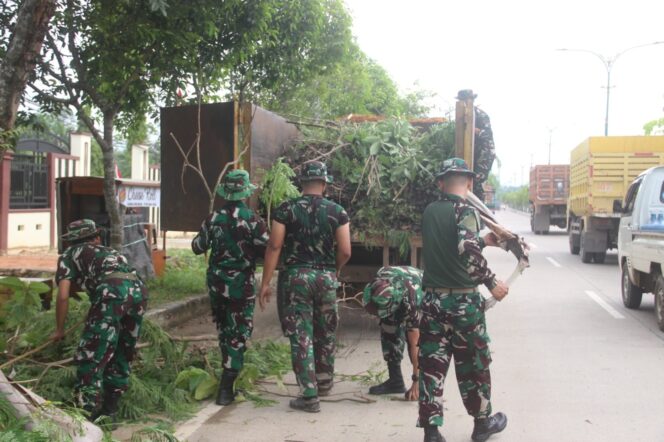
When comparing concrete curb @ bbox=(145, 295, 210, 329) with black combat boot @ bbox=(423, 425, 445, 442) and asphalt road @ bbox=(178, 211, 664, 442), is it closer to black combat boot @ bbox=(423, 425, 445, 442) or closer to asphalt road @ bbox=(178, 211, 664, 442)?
asphalt road @ bbox=(178, 211, 664, 442)

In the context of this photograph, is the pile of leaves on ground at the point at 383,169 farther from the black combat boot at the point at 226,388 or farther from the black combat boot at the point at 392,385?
the black combat boot at the point at 226,388

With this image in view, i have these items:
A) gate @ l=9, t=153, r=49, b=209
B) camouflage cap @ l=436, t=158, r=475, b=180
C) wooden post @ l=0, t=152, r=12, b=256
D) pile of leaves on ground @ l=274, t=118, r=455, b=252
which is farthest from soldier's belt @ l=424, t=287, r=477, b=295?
gate @ l=9, t=153, r=49, b=209

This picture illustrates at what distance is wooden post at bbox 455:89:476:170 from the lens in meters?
6.81

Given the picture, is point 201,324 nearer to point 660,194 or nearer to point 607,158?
point 660,194

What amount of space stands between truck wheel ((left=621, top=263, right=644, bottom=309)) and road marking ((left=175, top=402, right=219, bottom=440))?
671cm

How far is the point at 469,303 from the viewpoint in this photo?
4.04 metres

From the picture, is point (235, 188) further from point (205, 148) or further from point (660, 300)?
point (660, 300)

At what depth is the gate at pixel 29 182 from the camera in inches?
610

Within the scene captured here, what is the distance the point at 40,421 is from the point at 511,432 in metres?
2.89

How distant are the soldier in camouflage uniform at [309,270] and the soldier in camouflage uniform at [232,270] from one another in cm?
16

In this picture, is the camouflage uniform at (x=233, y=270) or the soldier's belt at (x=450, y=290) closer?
the soldier's belt at (x=450, y=290)

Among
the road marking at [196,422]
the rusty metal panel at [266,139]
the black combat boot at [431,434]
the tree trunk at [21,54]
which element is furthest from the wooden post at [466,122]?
the tree trunk at [21,54]

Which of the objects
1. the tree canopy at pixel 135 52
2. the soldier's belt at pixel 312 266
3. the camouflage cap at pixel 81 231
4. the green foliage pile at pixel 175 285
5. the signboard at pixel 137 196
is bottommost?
the green foliage pile at pixel 175 285

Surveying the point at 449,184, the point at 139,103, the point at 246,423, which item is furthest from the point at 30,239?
the point at 449,184
